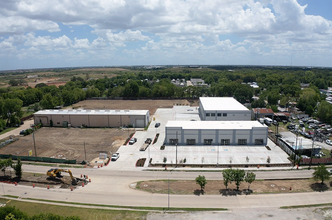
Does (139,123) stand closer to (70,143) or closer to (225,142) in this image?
(70,143)

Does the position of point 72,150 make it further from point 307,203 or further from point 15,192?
point 307,203

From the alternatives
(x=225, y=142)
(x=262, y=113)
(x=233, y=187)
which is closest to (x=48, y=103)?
(x=225, y=142)

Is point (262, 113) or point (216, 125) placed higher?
point (216, 125)

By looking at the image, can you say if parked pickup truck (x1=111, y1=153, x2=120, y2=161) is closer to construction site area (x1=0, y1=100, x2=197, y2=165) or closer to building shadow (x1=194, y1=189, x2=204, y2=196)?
construction site area (x1=0, y1=100, x2=197, y2=165)

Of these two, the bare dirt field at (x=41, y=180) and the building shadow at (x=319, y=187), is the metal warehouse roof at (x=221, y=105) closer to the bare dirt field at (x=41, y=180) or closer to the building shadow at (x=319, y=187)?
the building shadow at (x=319, y=187)

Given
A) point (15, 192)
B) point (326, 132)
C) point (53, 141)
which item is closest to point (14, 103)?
point (53, 141)

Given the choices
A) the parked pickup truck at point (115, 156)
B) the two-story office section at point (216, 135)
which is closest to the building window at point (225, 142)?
the two-story office section at point (216, 135)
